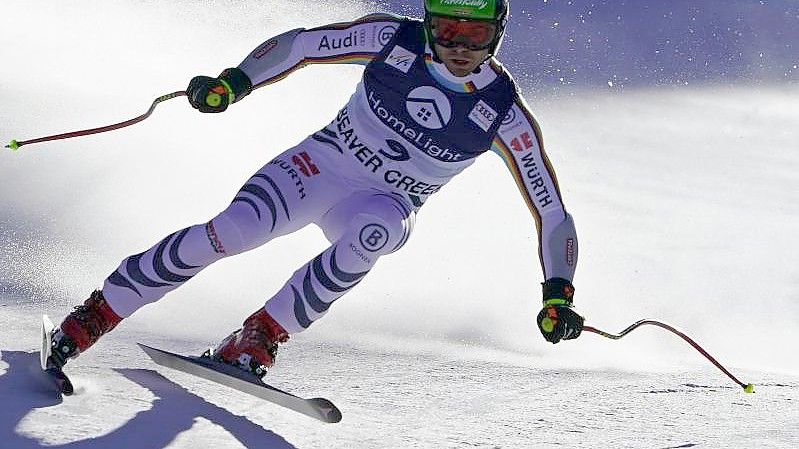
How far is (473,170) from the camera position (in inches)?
305

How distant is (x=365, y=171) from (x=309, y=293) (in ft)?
1.80

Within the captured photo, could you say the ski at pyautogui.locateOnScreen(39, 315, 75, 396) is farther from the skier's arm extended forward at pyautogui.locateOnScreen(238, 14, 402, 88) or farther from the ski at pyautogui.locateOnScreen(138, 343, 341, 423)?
the skier's arm extended forward at pyautogui.locateOnScreen(238, 14, 402, 88)

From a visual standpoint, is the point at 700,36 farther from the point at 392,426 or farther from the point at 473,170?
the point at 392,426

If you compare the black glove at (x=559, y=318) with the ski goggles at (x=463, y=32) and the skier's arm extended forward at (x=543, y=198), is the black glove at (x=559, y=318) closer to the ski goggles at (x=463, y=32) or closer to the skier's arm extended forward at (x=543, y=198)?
the skier's arm extended forward at (x=543, y=198)

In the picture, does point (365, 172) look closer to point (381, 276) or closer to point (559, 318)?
point (559, 318)

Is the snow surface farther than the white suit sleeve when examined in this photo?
No

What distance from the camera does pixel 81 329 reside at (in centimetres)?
330

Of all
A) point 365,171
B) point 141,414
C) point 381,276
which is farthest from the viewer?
point 381,276

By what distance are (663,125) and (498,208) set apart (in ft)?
17.3

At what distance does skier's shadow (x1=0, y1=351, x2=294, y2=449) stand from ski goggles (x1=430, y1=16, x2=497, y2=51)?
1.34 m

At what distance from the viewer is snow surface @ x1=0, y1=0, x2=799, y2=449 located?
327 centimetres

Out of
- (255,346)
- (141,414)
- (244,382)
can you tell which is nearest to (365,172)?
(255,346)

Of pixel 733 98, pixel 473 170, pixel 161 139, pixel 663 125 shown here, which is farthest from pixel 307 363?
pixel 733 98

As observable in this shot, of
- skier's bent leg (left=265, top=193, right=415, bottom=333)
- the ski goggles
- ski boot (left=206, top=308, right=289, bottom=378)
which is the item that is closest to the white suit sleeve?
the ski goggles
